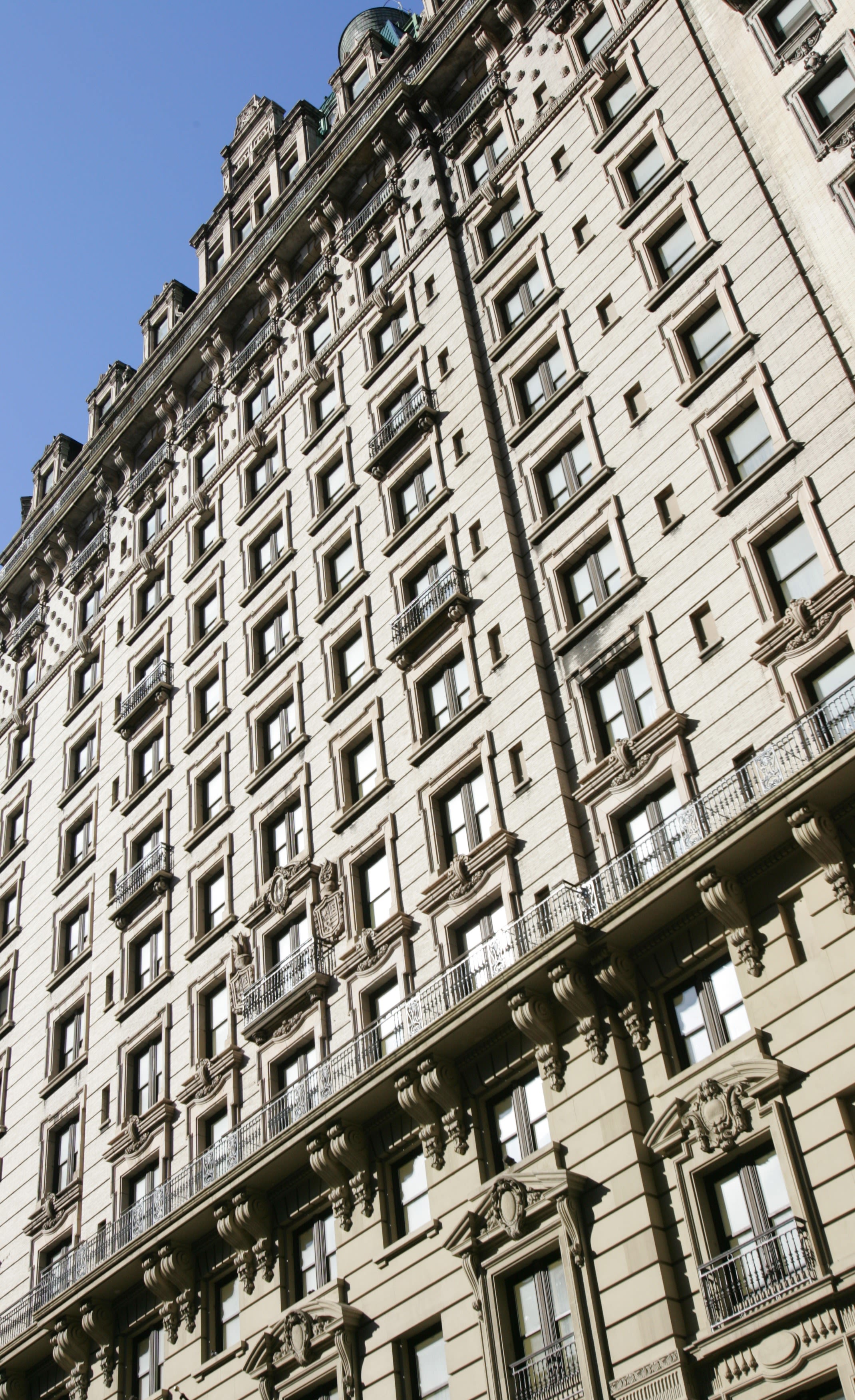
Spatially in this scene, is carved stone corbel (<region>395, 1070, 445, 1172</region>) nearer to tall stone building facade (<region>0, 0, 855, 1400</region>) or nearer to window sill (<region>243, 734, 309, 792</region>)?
tall stone building facade (<region>0, 0, 855, 1400</region>)

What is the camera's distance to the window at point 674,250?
33.7 m

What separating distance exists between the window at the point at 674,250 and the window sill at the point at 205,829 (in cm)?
1663

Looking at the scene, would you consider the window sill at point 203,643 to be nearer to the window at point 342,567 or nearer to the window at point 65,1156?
the window at point 342,567

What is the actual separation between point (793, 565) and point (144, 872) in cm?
2142

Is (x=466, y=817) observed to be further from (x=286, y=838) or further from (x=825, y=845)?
(x=825, y=845)

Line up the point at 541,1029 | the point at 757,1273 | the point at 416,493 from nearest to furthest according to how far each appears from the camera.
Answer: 1. the point at 757,1273
2. the point at 541,1029
3. the point at 416,493

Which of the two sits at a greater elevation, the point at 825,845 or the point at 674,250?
the point at 674,250

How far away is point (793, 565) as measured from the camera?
27.4m

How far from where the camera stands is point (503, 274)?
130 feet

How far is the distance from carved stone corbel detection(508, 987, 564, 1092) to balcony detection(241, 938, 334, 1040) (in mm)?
7823

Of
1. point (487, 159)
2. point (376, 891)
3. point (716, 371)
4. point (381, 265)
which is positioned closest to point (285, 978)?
point (376, 891)

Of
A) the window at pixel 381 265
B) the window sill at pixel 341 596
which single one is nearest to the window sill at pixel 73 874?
the window sill at pixel 341 596

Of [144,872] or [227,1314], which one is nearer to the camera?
[227,1314]

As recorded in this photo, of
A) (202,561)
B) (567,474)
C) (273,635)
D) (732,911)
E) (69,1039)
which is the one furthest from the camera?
(202,561)
